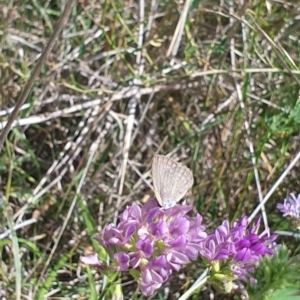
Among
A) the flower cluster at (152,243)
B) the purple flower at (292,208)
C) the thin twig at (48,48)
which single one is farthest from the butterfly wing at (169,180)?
the purple flower at (292,208)

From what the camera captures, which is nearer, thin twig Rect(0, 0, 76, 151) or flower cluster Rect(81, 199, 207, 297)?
thin twig Rect(0, 0, 76, 151)

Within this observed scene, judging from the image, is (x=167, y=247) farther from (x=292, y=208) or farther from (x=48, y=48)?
(x=292, y=208)

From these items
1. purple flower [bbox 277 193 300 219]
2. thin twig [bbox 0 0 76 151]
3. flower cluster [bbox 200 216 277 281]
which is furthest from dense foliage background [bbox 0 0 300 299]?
thin twig [bbox 0 0 76 151]

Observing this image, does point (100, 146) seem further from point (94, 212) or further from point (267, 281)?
point (267, 281)

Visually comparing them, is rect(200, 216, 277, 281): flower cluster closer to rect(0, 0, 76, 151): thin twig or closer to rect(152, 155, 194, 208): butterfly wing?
rect(152, 155, 194, 208): butterfly wing

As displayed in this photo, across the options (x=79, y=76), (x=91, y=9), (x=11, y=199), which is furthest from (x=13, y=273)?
(x=91, y=9)

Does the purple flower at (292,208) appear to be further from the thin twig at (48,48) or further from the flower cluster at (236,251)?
the thin twig at (48,48)
